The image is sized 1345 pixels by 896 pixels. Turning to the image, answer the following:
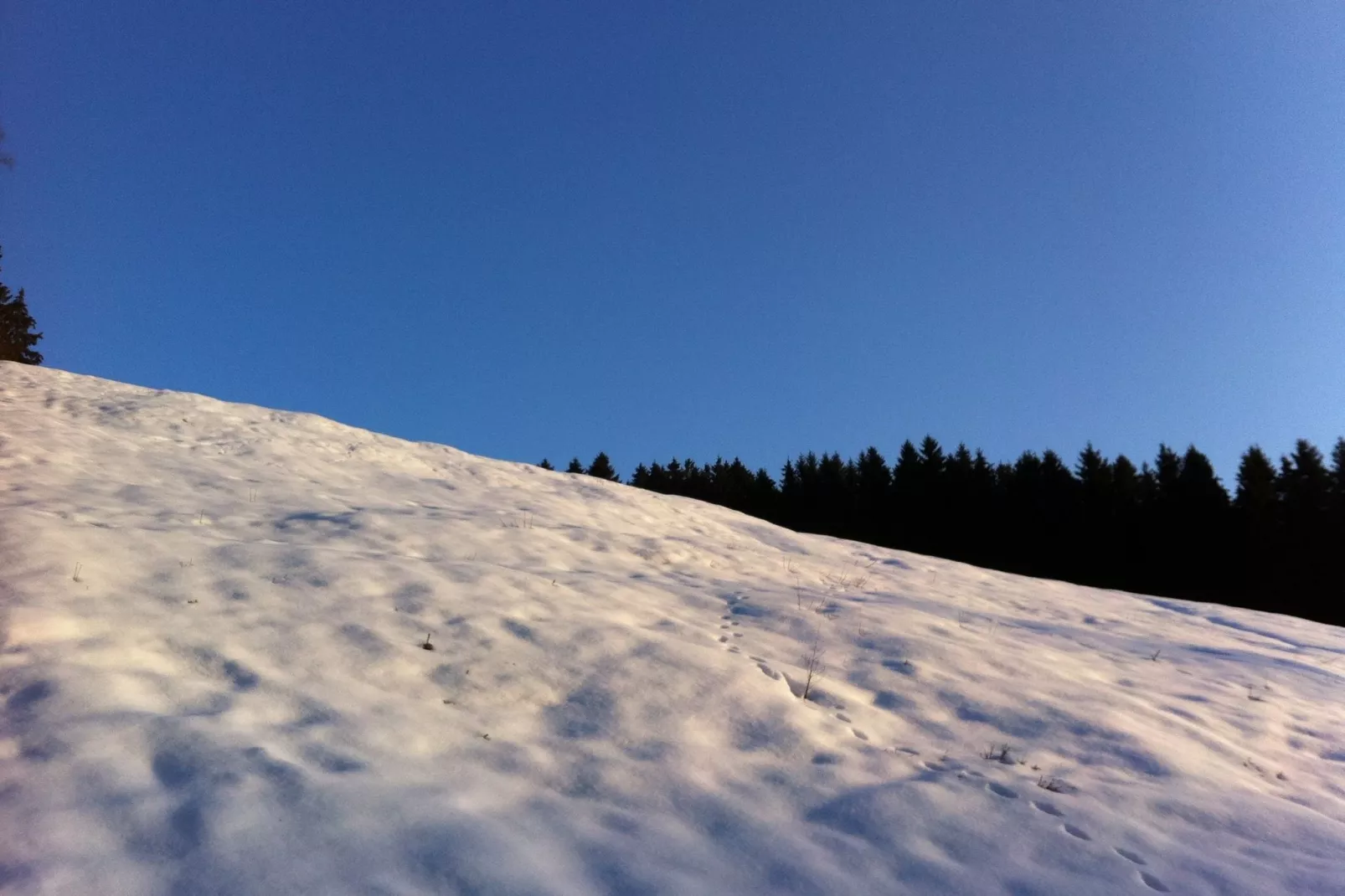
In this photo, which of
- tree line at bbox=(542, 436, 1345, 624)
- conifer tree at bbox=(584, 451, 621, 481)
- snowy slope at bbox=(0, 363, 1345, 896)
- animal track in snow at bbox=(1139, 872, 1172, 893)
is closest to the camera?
snowy slope at bbox=(0, 363, 1345, 896)

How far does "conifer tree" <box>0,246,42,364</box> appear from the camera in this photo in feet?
132

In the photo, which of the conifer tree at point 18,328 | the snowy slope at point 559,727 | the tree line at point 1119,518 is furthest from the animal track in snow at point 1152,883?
the conifer tree at point 18,328

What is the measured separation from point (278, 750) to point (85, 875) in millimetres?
922

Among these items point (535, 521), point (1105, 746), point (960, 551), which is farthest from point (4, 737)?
point (960, 551)

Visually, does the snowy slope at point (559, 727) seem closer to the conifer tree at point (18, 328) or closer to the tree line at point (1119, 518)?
the tree line at point (1119, 518)

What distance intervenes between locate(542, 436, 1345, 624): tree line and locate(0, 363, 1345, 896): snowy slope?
2622 cm

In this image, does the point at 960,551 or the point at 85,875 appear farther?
the point at 960,551

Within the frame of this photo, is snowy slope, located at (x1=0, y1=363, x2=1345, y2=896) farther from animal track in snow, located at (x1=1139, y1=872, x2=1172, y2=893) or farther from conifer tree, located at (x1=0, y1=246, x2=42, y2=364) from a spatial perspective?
conifer tree, located at (x1=0, y1=246, x2=42, y2=364)

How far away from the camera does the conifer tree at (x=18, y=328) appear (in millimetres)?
40094

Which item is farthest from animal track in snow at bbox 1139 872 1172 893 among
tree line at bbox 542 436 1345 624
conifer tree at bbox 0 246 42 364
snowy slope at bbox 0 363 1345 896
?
conifer tree at bbox 0 246 42 364

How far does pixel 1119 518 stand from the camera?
3697 centimetres

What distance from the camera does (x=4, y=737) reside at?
3.15 m

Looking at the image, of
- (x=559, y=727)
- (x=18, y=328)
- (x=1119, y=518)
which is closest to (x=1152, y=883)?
(x=559, y=727)

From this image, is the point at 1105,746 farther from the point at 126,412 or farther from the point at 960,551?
the point at 960,551
